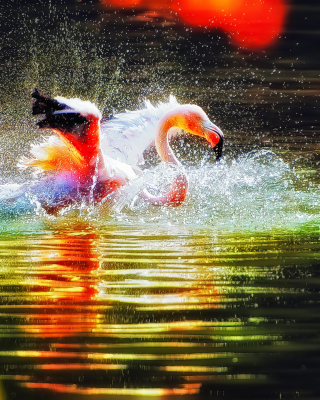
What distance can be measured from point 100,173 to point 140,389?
3322mm

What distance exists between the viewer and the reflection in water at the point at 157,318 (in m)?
2.48

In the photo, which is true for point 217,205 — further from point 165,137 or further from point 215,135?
point 165,137

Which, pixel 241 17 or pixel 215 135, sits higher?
pixel 241 17

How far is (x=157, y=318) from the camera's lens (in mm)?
3059

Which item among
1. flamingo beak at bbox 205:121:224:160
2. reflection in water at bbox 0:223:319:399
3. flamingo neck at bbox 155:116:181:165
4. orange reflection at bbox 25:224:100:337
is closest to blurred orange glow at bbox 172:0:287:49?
flamingo neck at bbox 155:116:181:165

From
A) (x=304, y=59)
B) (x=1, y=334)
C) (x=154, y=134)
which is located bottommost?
(x=1, y=334)

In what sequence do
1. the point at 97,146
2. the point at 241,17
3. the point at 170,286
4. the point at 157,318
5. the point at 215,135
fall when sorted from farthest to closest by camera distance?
the point at 241,17 < the point at 215,135 < the point at 97,146 < the point at 170,286 < the point at 157,318

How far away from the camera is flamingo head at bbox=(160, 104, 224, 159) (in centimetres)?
588

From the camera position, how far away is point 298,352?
2.69 meters

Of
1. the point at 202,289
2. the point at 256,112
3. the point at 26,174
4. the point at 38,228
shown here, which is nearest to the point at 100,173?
the point at 38,228

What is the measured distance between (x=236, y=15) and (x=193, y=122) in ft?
31.9

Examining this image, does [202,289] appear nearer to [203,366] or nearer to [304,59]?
[203,366]

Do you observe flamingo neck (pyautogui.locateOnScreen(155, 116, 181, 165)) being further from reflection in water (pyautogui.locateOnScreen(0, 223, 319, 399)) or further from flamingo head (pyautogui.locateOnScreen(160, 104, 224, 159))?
reflection in water (pyautogui.locateOnScreen(0, 223, 319, 399))

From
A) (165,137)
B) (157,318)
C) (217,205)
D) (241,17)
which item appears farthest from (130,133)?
(241,17)
